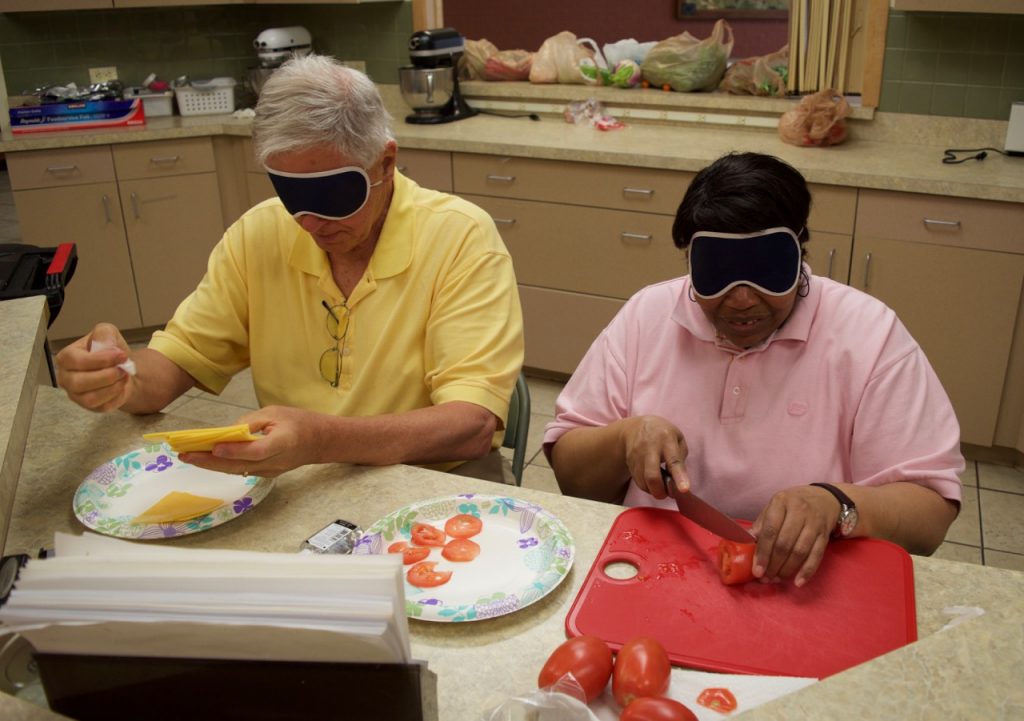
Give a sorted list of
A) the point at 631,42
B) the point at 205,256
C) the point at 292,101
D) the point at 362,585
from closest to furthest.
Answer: the point at 362,585 → the point at 292,101 → the point at 631,42 → the point at 205,256

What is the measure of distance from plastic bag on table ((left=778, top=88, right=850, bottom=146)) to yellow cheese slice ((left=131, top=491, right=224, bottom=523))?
2699mm

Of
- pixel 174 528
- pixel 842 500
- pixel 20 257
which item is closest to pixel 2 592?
pixel 174 528

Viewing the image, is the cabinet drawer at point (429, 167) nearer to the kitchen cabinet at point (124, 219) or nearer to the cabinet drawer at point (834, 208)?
the kitchen cabinet at point (124, 219)

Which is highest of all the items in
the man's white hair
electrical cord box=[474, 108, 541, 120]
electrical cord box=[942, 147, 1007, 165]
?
the man's white hair

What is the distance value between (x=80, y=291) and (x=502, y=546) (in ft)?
11.4

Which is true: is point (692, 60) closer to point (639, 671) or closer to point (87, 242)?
point (87, 242)

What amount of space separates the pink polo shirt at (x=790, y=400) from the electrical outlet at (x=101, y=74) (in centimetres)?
379

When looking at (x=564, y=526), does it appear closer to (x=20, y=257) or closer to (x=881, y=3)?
(x=20, y=257)

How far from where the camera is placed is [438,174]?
3.75m

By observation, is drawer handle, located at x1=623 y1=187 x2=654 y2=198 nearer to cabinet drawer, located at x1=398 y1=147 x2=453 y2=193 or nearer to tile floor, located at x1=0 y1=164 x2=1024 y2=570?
cabinet drawer, located at x1=398 y1=147 x2=453 y2=193

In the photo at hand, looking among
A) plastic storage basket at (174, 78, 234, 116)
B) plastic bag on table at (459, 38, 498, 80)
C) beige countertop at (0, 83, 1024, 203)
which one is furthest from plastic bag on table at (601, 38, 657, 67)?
plastic storage basket at (174, 78, 234, 116)

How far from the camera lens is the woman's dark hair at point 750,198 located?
→ 1420mm

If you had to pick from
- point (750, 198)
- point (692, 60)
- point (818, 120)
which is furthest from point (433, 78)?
point (750, 198)

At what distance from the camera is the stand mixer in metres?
3.88
